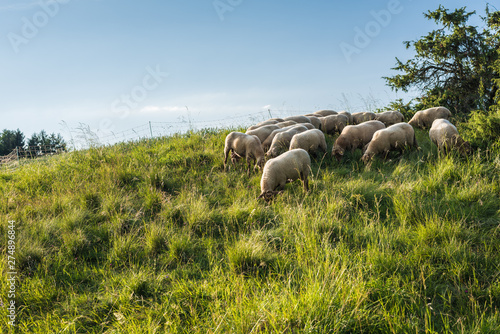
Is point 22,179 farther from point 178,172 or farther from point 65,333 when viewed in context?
point 65,333

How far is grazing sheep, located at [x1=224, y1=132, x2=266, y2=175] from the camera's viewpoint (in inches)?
325

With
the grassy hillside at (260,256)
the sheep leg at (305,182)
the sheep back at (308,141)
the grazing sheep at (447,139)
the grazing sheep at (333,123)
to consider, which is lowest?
the grassy hillside at (260,256)

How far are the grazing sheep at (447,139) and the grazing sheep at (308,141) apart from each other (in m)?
3.14

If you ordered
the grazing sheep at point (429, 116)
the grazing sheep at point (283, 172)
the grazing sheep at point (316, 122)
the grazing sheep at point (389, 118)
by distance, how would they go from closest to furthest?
the grazing sheep at point (283, 172) → the grazing sheep at point (429, 116) → the grazing sheep at point (316, 122) → the grazing sheep at point (389, 118)

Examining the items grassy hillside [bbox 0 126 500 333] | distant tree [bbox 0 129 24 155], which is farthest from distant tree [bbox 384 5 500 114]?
distant tree [bbox 0 129 24 155]

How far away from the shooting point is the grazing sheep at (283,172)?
624cm

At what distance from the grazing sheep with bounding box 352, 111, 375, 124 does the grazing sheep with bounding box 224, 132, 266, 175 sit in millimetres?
5422

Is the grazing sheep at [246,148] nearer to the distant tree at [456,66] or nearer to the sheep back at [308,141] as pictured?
the sheep back at [308,141]

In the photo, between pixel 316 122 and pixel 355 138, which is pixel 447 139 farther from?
pixel 316 122

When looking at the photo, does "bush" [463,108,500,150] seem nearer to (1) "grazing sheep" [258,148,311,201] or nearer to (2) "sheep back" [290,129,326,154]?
(2) "sheep back" [290,129,326,154]

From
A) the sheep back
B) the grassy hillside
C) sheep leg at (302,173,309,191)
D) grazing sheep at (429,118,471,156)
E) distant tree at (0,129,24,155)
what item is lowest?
the grassy hillside

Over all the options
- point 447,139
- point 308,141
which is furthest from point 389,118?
point 308,141

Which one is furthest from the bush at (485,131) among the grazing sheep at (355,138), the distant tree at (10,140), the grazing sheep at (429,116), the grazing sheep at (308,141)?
the distant tree at (10,140)

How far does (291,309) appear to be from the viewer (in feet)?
7.79
